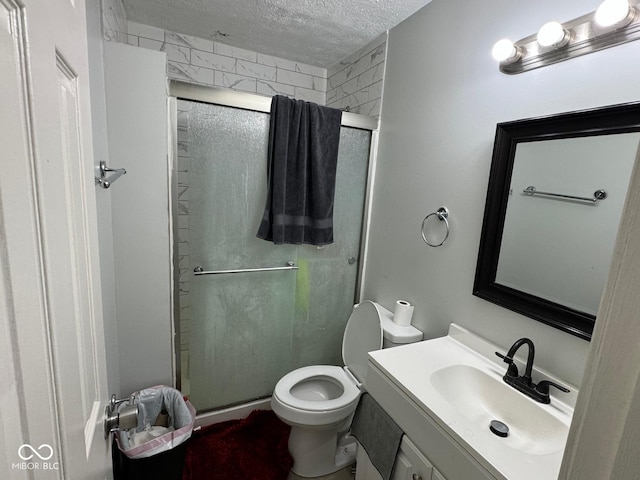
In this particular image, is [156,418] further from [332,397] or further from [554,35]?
[554,35]

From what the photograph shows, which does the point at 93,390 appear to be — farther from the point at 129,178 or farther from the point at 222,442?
the point at 222,442

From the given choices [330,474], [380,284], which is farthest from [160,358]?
[380,284]

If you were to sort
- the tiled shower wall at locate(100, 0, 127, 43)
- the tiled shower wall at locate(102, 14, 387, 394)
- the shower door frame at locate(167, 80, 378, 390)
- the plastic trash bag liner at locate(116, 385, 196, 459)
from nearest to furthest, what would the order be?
the tiled shower wall at locate(100, 0, 127, 43)
the plastic trash bag liner at locate(116, 385, 196, 459)
the shower door frame at locate(167, 80, 378, 390)
the tiled shower wall at locate(102, 14, 387, 394)

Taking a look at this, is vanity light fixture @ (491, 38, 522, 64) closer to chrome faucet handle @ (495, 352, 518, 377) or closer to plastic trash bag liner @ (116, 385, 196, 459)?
chrome faucet handle @ (495, 352, 518, 377)

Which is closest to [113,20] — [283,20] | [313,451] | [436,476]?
[283,20]

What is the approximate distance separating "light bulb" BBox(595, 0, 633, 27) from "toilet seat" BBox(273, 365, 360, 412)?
173 centimetres

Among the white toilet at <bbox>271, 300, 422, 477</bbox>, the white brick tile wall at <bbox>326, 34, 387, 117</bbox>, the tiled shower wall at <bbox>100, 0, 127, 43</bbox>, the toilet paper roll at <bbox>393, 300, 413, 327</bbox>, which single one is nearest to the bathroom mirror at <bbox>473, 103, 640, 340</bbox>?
the toilet paper roll at <bbox>393, 300, 413, 327</bbox>

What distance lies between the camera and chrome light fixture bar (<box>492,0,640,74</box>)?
2.81 ft

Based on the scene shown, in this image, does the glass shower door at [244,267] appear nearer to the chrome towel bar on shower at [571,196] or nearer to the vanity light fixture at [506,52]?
the vanity light fixture at [506,52]

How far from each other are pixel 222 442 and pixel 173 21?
250cm

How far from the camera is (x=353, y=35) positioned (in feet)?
6.12

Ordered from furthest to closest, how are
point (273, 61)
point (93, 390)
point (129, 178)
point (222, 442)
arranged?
point (273, 61), point (222, 442), point (129, 178), point (93, 390)

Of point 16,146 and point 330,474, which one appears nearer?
point 16,146

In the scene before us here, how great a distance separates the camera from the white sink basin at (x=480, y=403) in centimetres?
80
